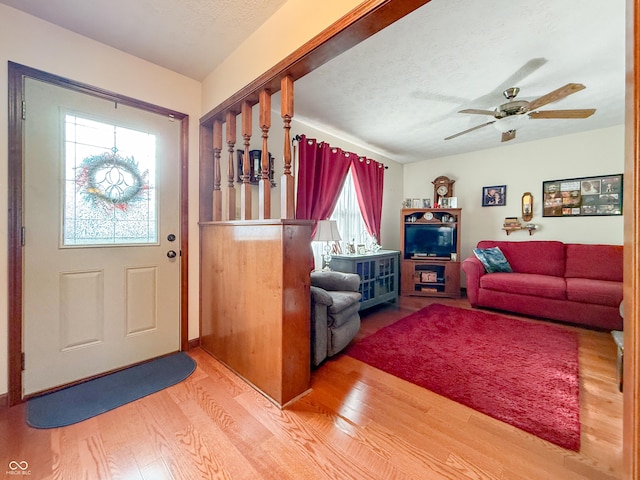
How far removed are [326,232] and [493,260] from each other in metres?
2.60

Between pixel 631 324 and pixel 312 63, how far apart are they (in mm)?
1757

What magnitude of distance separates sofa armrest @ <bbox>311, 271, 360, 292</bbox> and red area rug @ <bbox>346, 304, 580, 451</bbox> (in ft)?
1.79

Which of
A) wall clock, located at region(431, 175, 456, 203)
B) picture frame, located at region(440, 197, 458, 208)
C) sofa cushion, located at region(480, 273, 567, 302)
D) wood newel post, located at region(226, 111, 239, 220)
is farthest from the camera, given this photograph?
wall clock, located at region(431, 175, 456, 203)

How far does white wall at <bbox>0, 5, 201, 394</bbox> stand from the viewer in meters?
1.66

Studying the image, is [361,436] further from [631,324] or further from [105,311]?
[105,311]

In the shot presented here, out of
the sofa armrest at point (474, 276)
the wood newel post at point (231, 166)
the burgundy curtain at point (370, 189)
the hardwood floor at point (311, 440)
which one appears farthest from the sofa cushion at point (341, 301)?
the sofa armrest at point (474, 276)

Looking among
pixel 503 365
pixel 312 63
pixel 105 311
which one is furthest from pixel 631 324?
pixel 105 311

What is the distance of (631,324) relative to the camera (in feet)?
2.03

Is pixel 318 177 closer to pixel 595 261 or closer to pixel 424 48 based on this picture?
pixel 424 48

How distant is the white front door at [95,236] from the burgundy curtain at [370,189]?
2565 millimetres

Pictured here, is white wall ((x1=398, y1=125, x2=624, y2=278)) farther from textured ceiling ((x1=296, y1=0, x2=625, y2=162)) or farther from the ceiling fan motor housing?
the ceiling fan motor housing

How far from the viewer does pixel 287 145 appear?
1756 mm

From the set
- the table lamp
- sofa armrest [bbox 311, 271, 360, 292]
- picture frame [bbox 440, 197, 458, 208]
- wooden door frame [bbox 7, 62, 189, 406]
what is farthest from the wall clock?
wooden door frame [bbox 7, 62, 189, 406]

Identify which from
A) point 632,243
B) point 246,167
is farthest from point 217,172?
point 632,243
